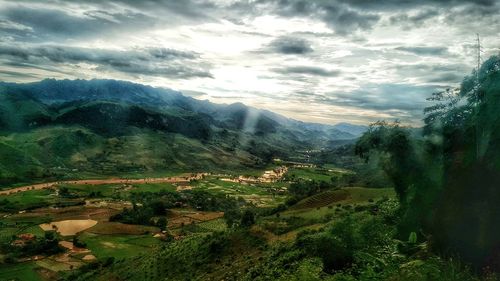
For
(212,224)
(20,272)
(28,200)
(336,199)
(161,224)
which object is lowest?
(28,200)

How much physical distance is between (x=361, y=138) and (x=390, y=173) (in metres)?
4.55

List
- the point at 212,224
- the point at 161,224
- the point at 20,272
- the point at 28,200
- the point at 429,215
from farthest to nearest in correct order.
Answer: the point at 28,200
the point at 161,224
the point at 212,224
the point at 20,272
the point at 429,215

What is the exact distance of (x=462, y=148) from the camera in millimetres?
29875

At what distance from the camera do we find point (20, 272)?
89.0m

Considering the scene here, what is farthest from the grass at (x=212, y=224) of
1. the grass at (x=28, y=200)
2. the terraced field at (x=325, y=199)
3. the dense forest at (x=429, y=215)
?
the grass at (x=28, y=200)

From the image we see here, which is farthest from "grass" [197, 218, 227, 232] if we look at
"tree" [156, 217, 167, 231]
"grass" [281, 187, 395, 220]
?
"grass" [281, 187, 395, 220]

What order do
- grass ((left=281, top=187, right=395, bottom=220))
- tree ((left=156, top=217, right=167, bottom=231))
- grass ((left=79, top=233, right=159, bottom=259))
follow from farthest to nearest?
tree ((left=156, top=217, right=167, bottom=231))
grass ((left=79, top=233, right=159, bottom=259))
grass ((left=281, top=187, right=395, bottom=220))

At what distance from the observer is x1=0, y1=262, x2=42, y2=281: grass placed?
281 feet

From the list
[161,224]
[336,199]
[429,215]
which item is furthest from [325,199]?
[429,215]

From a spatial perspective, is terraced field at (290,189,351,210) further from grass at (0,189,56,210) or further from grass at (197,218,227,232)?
grass at (0,189,56,210)

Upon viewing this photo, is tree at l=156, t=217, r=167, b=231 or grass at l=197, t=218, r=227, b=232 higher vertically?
grass at l=197, t=218, r=227, b=232

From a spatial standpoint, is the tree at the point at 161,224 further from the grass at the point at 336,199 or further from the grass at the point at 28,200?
the grass at the point at 28,200

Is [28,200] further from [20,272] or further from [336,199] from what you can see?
[336,199]

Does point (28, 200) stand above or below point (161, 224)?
below
